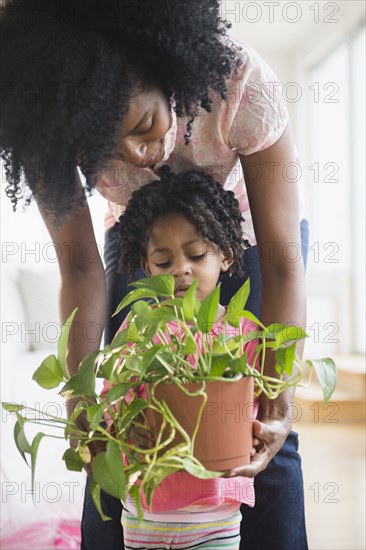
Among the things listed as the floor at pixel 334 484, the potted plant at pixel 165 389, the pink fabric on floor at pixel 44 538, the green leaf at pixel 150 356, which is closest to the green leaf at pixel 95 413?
the potted plant at pixel 165 389

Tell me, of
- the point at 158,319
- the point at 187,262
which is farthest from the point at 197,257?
the point at 158,319

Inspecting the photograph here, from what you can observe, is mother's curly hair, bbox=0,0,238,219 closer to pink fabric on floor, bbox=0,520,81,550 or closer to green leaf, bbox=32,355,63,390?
green leaf, bbox=32,355,63,390

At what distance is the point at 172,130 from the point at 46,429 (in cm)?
169

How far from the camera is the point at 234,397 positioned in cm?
93

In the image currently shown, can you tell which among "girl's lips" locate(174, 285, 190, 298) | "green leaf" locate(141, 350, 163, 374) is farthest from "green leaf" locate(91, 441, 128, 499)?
"girl's lips" locate(174, 285, 190, 298)

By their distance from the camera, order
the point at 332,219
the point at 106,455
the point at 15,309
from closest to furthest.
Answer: the point at 106,455
the point at 15,309
the point at 332,219

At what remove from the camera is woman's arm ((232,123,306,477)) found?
1.23 m

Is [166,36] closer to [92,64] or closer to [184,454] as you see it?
[92,64]

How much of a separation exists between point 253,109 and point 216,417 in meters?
0.56

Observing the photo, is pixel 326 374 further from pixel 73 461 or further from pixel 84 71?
pixel 84 71

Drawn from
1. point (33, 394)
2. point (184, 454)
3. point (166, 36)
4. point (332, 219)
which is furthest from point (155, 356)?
point (332, 219)

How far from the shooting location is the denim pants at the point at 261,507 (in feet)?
4.59

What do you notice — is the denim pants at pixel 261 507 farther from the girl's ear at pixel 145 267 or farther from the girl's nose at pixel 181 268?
the girl's nose at pixel 181 268

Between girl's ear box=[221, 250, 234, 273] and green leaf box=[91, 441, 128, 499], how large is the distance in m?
0.58
